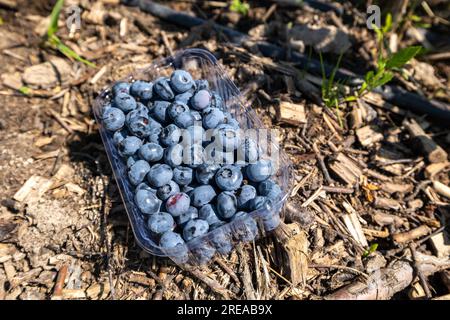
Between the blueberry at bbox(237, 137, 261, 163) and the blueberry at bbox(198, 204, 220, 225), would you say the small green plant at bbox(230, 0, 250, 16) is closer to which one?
the blueberry at bbox(237, 137, 261, 163)

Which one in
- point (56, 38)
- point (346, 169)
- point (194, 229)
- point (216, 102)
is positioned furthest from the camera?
point (56, 38)

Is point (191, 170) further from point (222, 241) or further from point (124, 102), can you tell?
point (124, 102)

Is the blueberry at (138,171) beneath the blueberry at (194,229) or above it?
above

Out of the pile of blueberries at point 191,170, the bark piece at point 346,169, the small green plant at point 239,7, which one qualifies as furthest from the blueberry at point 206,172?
the small green plant at point 239,7

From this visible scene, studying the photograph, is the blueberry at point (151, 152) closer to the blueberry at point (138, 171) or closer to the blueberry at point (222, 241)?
the blueberry at point (138, 171)

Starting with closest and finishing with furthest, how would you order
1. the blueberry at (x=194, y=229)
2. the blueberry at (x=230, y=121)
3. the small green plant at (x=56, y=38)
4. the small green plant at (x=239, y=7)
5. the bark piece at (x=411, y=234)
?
1. the blueberry at (x=194, y=229)
2. the blueberry at (x=230, y=121)
3. the bark piece at (x=411, y=234)
4. the small green plant at (x=56, y=38)
5. the small green plant at (x=239, y=7)

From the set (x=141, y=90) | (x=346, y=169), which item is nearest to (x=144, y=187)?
(x=141, y=90)

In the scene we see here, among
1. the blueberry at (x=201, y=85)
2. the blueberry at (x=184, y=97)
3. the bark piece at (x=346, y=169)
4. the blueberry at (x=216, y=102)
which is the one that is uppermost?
the blueberry at (x=201, y=85)

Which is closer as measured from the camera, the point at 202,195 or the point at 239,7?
the point at 202,195

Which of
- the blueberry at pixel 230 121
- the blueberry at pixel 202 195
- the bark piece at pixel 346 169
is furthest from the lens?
the bark piece at pixel 346 169
